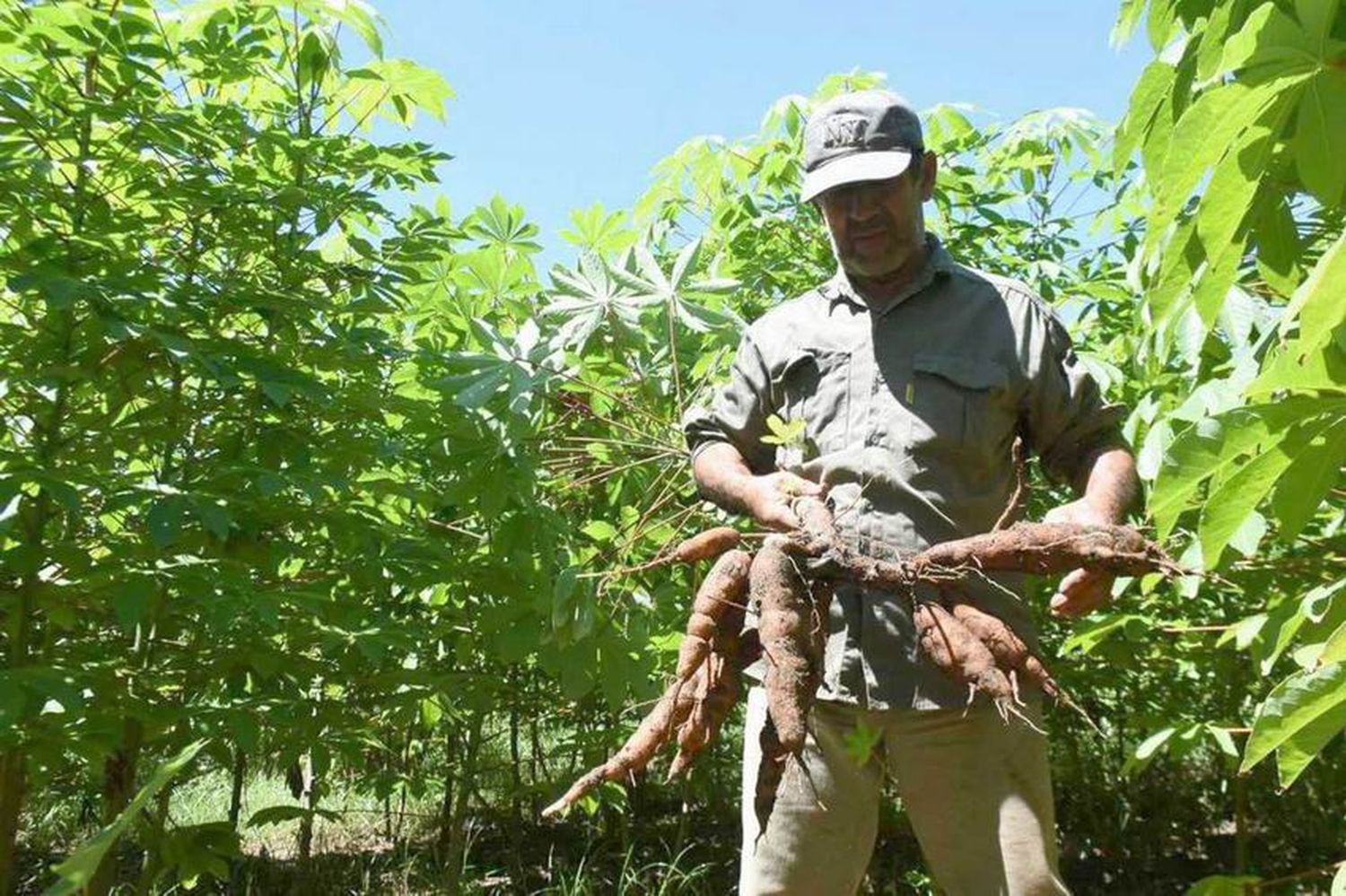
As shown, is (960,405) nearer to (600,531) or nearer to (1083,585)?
(1083,585)

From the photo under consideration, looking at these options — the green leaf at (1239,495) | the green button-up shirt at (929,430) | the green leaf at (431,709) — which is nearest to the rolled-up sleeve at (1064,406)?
the green button-up shirt at (929,430)

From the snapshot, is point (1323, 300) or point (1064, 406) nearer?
point (1323, 300)

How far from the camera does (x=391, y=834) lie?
502cm

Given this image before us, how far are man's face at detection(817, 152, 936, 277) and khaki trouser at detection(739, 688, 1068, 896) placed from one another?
0.72 metres

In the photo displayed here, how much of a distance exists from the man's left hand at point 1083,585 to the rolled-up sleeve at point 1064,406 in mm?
136

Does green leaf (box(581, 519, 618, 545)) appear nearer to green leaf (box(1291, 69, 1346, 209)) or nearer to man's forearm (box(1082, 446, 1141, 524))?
man's forearm (box(1082, 446, 1141, 524))

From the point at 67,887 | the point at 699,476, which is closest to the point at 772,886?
the point at 699,476

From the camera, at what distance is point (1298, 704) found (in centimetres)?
113

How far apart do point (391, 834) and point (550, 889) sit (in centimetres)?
131

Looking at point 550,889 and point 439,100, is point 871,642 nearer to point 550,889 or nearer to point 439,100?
point 439,100

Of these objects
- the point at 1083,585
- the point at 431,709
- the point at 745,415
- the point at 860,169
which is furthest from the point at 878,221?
the point at 431,709

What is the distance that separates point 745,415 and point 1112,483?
64cm

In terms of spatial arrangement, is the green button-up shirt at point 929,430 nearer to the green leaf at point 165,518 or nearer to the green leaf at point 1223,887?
the green leaf at point 1223,887

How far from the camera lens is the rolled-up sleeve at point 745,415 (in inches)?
91.3
